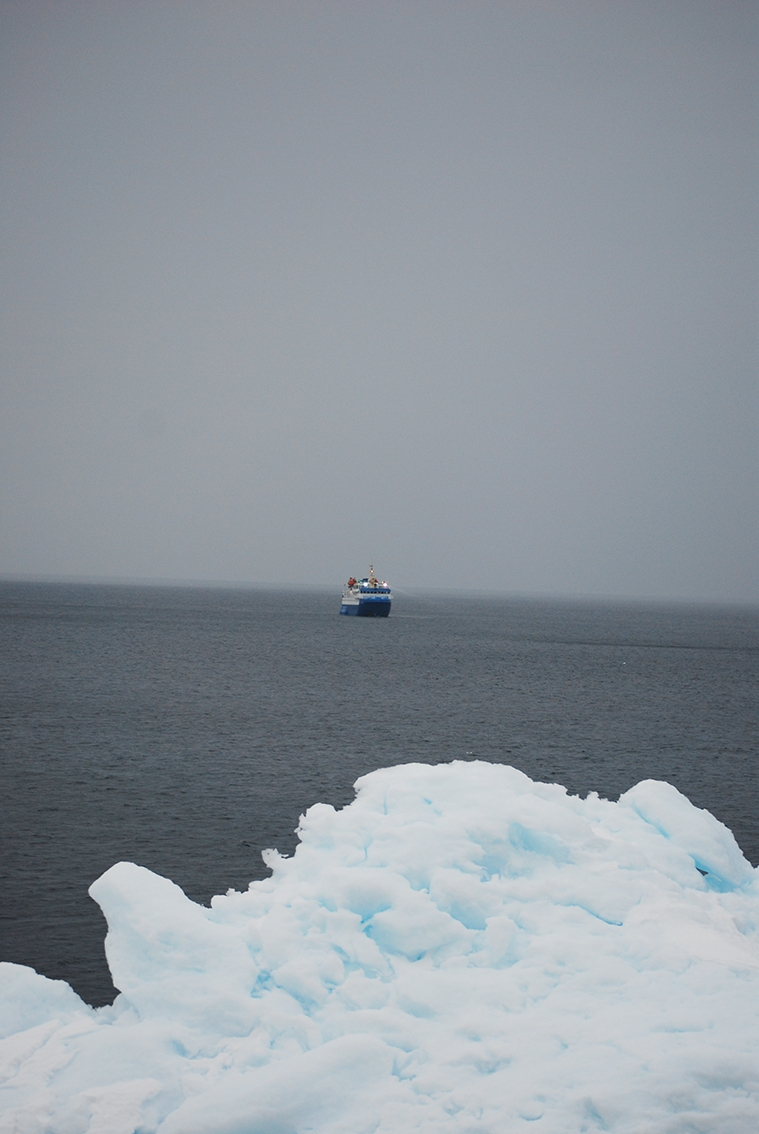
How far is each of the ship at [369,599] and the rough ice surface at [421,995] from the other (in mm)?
124991

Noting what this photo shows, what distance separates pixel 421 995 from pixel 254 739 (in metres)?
30.8

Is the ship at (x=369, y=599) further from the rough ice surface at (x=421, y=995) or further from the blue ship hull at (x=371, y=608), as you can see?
the rough ice surface at (x=421, y=995)

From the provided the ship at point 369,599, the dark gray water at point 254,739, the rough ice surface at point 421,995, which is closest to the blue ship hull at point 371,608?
the ship at point 369,599

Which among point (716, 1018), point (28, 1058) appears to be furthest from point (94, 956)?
point (716, 1018)

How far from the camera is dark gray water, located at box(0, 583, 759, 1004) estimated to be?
2134 centimetres

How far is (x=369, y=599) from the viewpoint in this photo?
140875 millimetres

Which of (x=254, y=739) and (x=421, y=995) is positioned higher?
(x=421, y=995)

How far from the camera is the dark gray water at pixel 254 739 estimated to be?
70.0ft

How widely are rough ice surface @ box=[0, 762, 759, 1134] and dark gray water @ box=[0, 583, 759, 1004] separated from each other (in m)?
4.60

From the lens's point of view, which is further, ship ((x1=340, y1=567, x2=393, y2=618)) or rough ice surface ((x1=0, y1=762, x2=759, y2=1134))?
ship ((x1=340, y1=567, x2=393, y2=618))

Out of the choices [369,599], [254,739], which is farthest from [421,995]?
[369,599]

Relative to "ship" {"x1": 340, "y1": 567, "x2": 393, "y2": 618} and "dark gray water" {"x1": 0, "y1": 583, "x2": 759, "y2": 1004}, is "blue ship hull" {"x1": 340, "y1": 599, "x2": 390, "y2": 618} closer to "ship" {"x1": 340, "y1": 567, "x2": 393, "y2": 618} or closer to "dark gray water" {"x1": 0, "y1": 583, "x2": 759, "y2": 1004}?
"ship" {"x1": 340, "y1": 567, "x2": 393, "y2": 618}

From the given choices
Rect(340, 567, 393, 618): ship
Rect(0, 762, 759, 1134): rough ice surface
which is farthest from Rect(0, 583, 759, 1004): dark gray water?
Rect(340, 567, 393, 618): ship

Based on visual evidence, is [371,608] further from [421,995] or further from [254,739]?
[421,995]
